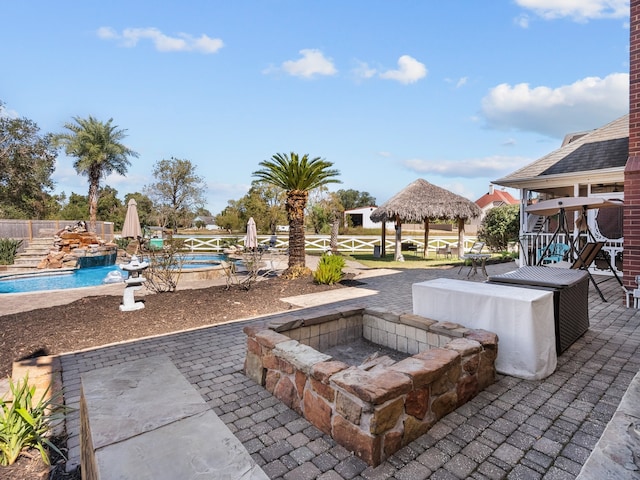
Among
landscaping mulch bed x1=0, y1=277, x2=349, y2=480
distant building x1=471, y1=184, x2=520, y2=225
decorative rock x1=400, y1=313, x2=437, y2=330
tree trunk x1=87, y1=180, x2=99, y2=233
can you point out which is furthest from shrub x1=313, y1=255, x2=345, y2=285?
distant building x1=471, y1=184, x2=520, y2=225

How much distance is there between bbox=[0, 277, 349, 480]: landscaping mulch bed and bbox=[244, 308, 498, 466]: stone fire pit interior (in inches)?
103

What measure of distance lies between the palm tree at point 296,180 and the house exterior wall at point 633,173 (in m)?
6.72

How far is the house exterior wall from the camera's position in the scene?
603 centimetres

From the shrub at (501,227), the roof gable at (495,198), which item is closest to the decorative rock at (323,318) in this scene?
the shrub at (501,227)

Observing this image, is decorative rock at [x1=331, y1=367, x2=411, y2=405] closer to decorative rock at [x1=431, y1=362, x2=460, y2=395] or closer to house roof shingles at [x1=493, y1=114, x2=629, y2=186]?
decorative rock at [x1=431, y1=362, x2=460, y2=395]

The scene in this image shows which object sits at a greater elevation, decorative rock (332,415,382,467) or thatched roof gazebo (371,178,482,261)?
thatched roof gazebo (371,178,482,261)

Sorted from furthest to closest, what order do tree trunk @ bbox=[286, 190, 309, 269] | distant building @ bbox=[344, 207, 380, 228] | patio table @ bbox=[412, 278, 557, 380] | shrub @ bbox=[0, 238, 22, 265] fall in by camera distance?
distant building @ bbox=[344, 207, 380, 228]
shrub @ bbox=[0, 238, 22, 265]
tree trunk @ bbox=[286, 190, 309, 269]
patio table @ bbox=[412, 278, 557, 380]

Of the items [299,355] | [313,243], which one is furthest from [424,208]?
[299,355]

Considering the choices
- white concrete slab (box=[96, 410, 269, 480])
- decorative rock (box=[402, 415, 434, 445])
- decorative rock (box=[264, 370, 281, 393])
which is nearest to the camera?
white concrete slab (box=[96, 410, 269, 480])

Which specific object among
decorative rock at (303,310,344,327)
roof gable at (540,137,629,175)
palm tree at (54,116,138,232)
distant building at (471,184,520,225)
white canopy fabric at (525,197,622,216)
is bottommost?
decorative rock at (303,310,344,327)

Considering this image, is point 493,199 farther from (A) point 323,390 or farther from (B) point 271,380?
(A) point 323,390

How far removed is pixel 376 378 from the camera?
2.21m

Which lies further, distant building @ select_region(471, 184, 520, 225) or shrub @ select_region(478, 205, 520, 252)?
distant building @ select_region(471, 184, 520, 225)

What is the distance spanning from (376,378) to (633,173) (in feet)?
22.1
